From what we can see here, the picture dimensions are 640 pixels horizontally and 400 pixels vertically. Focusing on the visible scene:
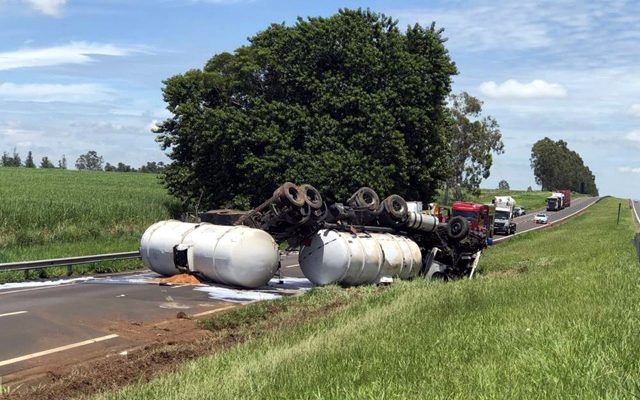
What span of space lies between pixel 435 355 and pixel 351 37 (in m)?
31.2

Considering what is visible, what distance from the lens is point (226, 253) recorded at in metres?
16.8

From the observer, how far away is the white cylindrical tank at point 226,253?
1673 centimetres

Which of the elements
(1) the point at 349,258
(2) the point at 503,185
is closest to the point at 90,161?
(2) the point at 503,185

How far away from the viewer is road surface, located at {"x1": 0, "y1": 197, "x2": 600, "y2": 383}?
959 cm

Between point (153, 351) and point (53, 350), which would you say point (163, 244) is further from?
point (153, 351)

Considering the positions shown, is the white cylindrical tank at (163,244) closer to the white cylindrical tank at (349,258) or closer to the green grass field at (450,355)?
the white cylindrical tank at (349,258)

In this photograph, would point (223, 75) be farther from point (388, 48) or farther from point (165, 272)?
point (165, 272)

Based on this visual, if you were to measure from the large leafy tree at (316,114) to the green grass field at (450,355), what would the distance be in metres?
23.5

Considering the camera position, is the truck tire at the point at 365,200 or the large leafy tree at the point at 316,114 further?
the large leafy tree at the point at 316,114

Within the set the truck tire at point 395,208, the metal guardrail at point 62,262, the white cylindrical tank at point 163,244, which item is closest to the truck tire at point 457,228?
the truck tire at point 395,208

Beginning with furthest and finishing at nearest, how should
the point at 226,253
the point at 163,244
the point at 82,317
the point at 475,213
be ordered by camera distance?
the point at 475,213
the point at 163,244
the point at 226,253
the point at 82,317

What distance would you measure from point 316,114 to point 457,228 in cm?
1584

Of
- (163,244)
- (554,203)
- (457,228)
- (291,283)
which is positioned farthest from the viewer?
(554,203)

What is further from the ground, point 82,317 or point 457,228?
point 457,228
